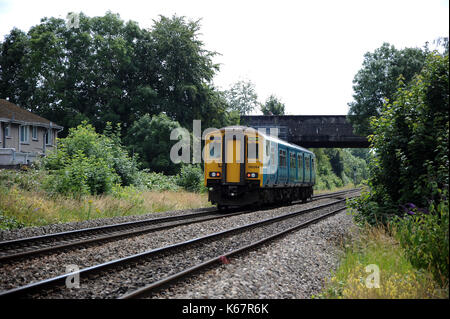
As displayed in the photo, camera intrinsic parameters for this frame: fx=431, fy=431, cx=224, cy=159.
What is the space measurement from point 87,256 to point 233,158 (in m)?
9.25

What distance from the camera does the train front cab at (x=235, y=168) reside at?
51.9ft

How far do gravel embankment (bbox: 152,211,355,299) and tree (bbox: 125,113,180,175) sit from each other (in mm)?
20859

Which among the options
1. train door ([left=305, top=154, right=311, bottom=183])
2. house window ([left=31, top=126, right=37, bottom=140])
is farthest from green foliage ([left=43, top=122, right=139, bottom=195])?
house window ([left=31, top=126, right=37, bottom=140])

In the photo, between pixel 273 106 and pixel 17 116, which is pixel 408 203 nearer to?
pixel 17 116

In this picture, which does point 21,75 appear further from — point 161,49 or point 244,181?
point 244,181

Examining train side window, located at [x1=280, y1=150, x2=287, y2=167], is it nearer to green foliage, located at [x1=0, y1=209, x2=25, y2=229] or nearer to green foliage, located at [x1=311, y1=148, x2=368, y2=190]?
green foliage, located at [x1=0, y1=209, x2=25, y2=229]

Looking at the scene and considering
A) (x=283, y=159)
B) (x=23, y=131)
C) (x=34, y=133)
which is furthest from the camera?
(x=34, y=133)

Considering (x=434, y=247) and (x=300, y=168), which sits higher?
(x=300, y=168)

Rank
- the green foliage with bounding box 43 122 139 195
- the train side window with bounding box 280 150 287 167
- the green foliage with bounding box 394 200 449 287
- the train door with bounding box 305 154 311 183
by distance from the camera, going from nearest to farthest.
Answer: the green foliage with bounding box 394 200 449 287 → the green foliage with bounding box 43 122 139 195 → the train side window with bounding box 280 150 287 167 → the train door with bounding box 305 154 311 183

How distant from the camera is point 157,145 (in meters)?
29.6

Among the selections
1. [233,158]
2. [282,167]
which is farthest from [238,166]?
[282,167]

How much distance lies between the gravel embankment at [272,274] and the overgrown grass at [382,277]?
35 cm

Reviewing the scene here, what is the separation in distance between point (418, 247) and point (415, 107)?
3390mm

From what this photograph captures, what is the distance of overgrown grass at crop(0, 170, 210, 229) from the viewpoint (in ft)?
35.5
